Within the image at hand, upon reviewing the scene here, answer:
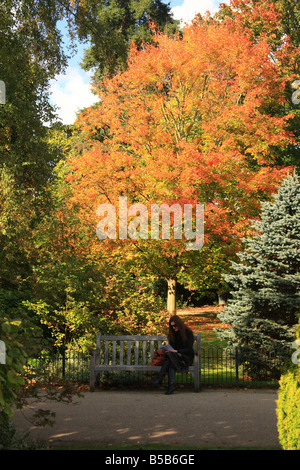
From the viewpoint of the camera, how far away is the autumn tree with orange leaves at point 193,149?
49.6ft

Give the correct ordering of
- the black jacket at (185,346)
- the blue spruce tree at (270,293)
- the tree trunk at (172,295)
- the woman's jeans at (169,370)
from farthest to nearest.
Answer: the tree trunk at (172,295) → the blue spruce tree at (270,293) → the black jacket at (185,346) → the woman's jeans at (169,370)

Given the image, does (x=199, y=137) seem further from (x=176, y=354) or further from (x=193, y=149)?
(x=176, y=354)

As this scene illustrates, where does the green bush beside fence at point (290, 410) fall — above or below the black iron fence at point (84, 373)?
above

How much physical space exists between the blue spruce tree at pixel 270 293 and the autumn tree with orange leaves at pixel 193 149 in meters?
3.59

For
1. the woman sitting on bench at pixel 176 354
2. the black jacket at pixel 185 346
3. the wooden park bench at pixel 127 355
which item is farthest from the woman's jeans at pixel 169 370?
the black jacket at pixel 185 346

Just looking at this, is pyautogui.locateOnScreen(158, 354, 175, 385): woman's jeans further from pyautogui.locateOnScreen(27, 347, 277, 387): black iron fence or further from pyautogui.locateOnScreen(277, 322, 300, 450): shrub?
pyautogui.locateOnScreen(277, 322, 300, 450): shrub

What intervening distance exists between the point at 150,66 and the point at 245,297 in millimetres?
9486

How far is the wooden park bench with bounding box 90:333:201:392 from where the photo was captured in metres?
9.12

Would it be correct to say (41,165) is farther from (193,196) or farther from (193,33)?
(193,33)

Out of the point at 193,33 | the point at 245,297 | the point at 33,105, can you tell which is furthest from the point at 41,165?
the point at 193,33

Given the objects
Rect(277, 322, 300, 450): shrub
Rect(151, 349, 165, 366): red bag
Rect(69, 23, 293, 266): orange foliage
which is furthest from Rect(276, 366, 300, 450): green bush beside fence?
Rect(69, 23, 293, 266): orange foliage

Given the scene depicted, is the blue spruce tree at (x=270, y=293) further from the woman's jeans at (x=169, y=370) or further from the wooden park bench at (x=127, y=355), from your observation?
the woman's jeans at (x=169, y=370)

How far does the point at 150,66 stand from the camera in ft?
55.4

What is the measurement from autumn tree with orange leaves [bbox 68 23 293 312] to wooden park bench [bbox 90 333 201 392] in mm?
4494
